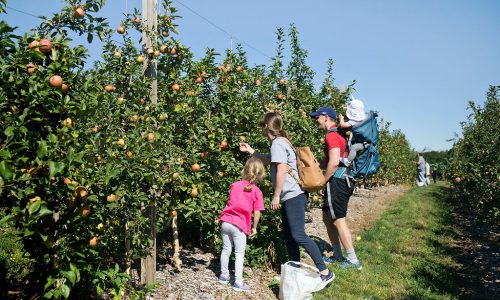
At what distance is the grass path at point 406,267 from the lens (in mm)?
4406

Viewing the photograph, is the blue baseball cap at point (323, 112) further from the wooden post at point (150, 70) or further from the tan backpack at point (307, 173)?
the wooden post at point (150, 70)

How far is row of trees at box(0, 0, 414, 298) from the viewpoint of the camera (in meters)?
2.15

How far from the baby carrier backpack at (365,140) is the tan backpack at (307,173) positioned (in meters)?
1.05

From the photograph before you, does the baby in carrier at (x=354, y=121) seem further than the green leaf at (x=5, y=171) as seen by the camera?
Yes

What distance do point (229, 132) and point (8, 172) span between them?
3.06 meters

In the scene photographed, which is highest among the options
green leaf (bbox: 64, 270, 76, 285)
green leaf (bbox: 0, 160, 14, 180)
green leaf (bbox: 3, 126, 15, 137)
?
green leaf (bbox: 3, 126, 15, 137)

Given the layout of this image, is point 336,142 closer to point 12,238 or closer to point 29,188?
point 29,188

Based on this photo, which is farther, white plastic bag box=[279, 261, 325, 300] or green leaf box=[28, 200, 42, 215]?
white plastic bag box=[279, 261, 325, 300]

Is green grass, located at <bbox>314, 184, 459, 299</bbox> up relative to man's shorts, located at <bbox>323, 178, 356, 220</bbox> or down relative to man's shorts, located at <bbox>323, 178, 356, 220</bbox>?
down

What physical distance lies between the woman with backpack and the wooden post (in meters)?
1.08

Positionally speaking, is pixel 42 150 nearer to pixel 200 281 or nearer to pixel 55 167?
pixel 55 167

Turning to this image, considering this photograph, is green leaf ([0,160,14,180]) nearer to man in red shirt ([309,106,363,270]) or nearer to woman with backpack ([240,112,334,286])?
woman with backpack ([240,112,334,286])

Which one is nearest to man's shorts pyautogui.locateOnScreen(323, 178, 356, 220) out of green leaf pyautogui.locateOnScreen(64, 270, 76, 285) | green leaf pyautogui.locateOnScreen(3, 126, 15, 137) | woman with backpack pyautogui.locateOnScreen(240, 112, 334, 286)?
woman with backpack pyautogui.locateOnScreen(240, 112, 334, 286)

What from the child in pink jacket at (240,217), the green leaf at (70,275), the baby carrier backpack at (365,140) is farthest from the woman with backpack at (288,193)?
the green leaf at (70,275)
